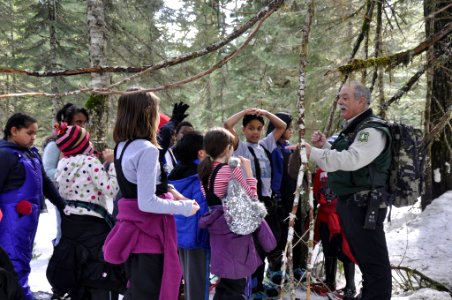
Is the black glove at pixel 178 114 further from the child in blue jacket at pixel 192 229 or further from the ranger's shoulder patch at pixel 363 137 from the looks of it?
the ranger's shoulder patch at pixel 363 137

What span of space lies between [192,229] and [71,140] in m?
1.43

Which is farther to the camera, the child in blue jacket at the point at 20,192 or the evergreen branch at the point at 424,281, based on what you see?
the evergreen branch at the point at 424,281

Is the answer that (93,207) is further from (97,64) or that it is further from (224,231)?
(97,64)

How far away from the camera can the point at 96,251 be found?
3.93 m

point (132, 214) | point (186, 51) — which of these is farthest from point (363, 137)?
point (186, 51)

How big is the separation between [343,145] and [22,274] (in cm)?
335

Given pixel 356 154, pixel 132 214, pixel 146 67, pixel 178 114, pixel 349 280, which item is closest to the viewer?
pixel 146 67

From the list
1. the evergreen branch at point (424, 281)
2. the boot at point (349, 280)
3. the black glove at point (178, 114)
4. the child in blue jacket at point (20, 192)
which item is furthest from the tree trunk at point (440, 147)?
the child in blue jacket at point (20, 192)

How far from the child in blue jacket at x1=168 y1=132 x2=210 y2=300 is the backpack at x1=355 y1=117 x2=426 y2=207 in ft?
5.38

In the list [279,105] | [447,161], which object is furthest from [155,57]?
[447,161]

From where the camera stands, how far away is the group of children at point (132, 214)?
124 inches

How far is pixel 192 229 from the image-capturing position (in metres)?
4.19

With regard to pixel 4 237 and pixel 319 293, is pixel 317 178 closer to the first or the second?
pixel 319 293

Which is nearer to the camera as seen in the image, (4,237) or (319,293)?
(4,237)
